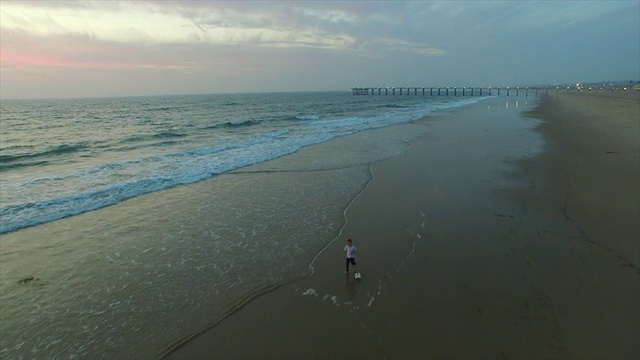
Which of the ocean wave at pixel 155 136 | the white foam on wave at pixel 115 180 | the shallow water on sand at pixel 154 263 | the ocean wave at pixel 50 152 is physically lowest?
the shallow water on sand at pixel 154 263

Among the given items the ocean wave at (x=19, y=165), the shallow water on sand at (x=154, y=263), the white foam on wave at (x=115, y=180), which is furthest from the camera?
the ocean wave at (x=19, y=165)

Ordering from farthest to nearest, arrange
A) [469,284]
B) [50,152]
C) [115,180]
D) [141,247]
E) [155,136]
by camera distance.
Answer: [155,136] < [50,152] < [115,180] < [141,247] < [469,284]

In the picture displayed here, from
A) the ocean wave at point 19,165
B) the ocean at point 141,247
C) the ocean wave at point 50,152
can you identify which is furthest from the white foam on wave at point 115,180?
the ocean wave at point 50,152

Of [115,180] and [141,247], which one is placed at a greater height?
[115,180]

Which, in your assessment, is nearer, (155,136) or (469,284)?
(469,284)

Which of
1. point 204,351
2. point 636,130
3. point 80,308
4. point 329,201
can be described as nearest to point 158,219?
point 80,308

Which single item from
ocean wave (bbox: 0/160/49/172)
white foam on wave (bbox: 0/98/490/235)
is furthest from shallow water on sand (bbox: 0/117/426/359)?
ocean wave (bbox: 0/160/49/172)

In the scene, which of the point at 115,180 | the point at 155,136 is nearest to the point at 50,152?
the point at 155,136

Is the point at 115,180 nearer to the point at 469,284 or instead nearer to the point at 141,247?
the point at 141,247

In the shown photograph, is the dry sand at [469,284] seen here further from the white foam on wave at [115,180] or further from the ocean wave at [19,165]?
the ocean wave at [19,165]
